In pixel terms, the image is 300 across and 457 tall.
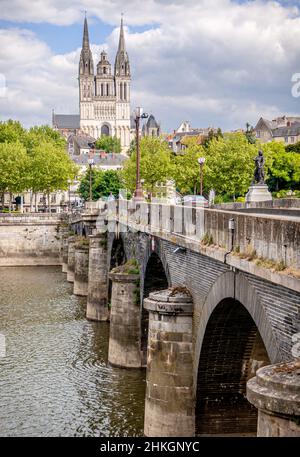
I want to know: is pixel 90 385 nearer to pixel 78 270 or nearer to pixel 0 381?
pixel 0 381

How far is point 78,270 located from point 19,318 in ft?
36.2

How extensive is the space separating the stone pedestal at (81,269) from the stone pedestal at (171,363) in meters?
33.2

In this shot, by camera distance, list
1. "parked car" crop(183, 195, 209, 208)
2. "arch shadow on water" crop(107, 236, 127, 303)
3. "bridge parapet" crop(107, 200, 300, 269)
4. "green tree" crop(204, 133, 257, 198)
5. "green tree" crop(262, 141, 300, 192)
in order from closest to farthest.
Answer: "bridge parapet" crop(107, 200, 300, 269), "parked car" crop(183, 195, 209, 208), "arch shadow on water" crop(107, 236, 127, 303), "green tree" crop(204, 133, 257, 198), "green tree" crop(262, 141, 300, 192)

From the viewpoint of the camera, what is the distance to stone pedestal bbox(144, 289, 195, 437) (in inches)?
858

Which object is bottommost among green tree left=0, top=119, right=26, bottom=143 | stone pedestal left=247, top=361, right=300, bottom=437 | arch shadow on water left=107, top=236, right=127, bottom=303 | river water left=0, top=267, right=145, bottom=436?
river water left=0, top=267, right=145, bottom=436

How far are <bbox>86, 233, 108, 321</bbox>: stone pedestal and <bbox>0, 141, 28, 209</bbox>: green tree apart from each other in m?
56.2

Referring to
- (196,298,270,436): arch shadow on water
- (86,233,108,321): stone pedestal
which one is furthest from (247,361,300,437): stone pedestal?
(86,233,108,321): stone pedestal

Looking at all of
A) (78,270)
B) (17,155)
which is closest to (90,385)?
(78,270)

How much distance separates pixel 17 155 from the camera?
104m

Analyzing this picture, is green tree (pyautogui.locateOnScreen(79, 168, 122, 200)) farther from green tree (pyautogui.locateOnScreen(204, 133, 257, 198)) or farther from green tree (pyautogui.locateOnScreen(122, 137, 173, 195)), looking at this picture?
green tree (pyautogui.locateOnScreen(204, 133, 257, 198))

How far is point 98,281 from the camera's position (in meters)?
46.2

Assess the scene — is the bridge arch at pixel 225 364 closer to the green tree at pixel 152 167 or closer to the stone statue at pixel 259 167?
the stone statue at pixel 259 167

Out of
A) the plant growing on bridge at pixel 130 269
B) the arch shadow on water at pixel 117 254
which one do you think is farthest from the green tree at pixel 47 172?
the plant growing on bridge at pixel 130 269

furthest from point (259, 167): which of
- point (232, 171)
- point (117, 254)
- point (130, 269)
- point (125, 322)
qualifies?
point (232, 171)
